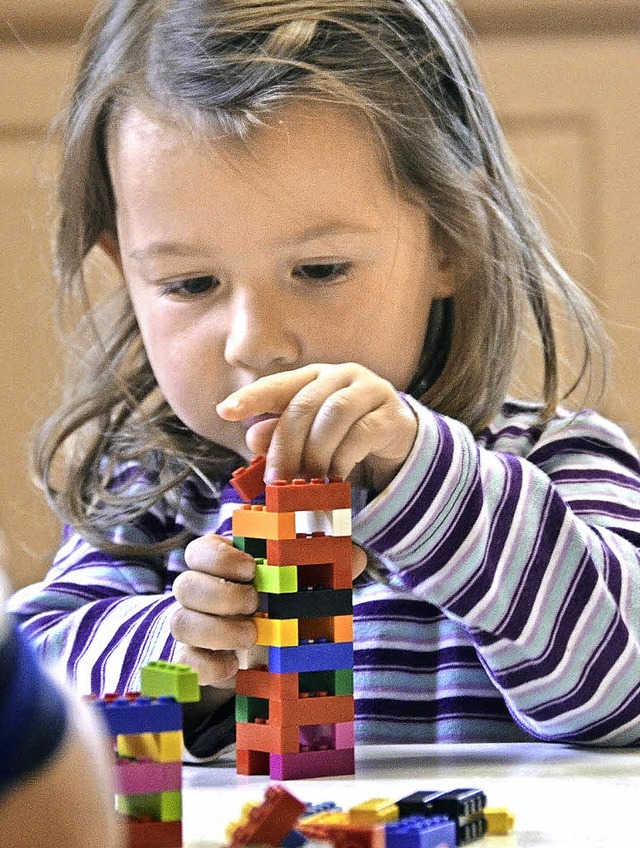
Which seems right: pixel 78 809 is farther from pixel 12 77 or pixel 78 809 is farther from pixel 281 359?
pixel 12 77

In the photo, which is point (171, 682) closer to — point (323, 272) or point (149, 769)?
point (149, 769)

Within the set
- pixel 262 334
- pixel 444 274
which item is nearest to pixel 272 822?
pixel 262 334

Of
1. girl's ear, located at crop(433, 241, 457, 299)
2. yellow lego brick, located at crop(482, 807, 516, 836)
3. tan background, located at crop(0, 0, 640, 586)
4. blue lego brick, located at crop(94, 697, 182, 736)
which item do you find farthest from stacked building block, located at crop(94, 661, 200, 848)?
tan background, located at crop(0, 0, 640, 586)

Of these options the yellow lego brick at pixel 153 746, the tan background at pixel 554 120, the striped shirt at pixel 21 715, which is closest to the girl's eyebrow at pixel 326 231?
the yellow lego brick at pixel 153 746

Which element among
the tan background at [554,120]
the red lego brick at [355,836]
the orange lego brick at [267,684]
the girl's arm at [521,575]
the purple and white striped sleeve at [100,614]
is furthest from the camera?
the tan background at [554,120]

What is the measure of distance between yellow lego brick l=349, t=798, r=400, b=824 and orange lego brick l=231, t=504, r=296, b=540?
19cm

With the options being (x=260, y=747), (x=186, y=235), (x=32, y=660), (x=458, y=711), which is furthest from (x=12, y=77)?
(x=32, y=660)

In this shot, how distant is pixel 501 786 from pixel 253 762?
13 cm

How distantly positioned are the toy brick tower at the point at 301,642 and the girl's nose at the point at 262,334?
0.68ft

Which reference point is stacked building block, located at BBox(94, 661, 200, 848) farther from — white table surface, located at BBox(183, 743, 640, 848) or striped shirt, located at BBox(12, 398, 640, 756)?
striped shirt, located at BBox(12, 398, 640, 756)

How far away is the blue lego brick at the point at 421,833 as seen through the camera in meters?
0.52

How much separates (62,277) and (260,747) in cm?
59

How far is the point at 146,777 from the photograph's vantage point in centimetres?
A: 56

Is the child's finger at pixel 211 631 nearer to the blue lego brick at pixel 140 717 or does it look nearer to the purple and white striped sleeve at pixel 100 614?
the purple and white striped sleeve at pixel 100 614
